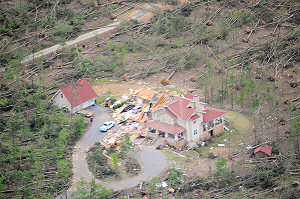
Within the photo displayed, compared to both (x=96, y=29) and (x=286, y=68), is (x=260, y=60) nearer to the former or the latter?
(x=286, y=68)

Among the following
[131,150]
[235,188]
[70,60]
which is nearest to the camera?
[235,188]

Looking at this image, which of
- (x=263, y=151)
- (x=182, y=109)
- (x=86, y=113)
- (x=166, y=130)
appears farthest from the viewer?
(x=86, y=113)

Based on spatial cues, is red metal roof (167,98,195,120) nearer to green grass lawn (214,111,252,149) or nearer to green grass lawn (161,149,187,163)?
green grass lawn (161,149,187,163)

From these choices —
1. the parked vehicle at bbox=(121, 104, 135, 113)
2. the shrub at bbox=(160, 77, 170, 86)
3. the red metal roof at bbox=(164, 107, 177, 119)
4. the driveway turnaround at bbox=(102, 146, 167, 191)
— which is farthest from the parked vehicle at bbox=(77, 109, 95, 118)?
the shrub at bbox=(160, 77, 170, 86)

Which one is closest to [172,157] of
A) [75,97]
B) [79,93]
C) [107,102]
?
[107,102]

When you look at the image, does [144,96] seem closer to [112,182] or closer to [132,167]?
[132,167]

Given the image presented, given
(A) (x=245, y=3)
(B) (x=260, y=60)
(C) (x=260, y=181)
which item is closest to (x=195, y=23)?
(A) (x=245, y=3)
